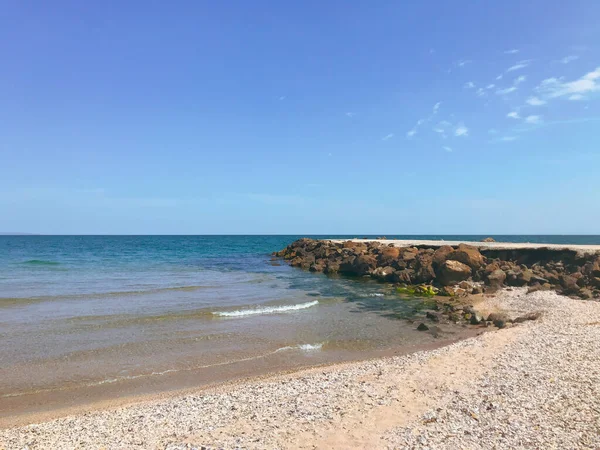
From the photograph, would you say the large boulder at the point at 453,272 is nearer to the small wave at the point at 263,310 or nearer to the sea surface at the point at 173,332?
the sea surface at the point at 173,332

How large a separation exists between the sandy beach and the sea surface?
197 cm

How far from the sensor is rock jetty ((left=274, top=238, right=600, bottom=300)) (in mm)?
22766

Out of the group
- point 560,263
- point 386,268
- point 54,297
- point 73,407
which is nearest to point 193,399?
point 73,407

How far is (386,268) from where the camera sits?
3069cm

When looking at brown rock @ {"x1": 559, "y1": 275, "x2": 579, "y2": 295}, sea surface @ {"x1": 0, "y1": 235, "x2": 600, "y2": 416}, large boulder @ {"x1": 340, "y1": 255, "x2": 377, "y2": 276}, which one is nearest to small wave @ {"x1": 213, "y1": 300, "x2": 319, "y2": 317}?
sea surface @ {"x1": 0, "y1": 235, "x2": 600, "y2": 416}

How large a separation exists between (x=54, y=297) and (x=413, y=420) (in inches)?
859

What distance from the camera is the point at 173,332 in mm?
15523

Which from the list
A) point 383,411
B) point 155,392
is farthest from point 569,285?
point 155,392

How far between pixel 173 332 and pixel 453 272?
18.3m

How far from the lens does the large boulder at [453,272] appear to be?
84.2 feet

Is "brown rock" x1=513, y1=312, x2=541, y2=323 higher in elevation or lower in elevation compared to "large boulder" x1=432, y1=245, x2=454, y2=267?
lower

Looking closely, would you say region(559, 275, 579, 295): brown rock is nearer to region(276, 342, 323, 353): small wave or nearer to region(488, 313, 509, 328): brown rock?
region(488, 313, 509, 328): brown rock

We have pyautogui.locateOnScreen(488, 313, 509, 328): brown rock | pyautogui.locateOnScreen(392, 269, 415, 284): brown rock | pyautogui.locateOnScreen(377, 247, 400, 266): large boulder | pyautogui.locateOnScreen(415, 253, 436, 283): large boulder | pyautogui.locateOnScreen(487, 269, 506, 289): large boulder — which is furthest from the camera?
pyautogui.locateOnScreen(377, 247, 400, 266): large boulder

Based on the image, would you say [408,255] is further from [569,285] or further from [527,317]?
[527,317]
